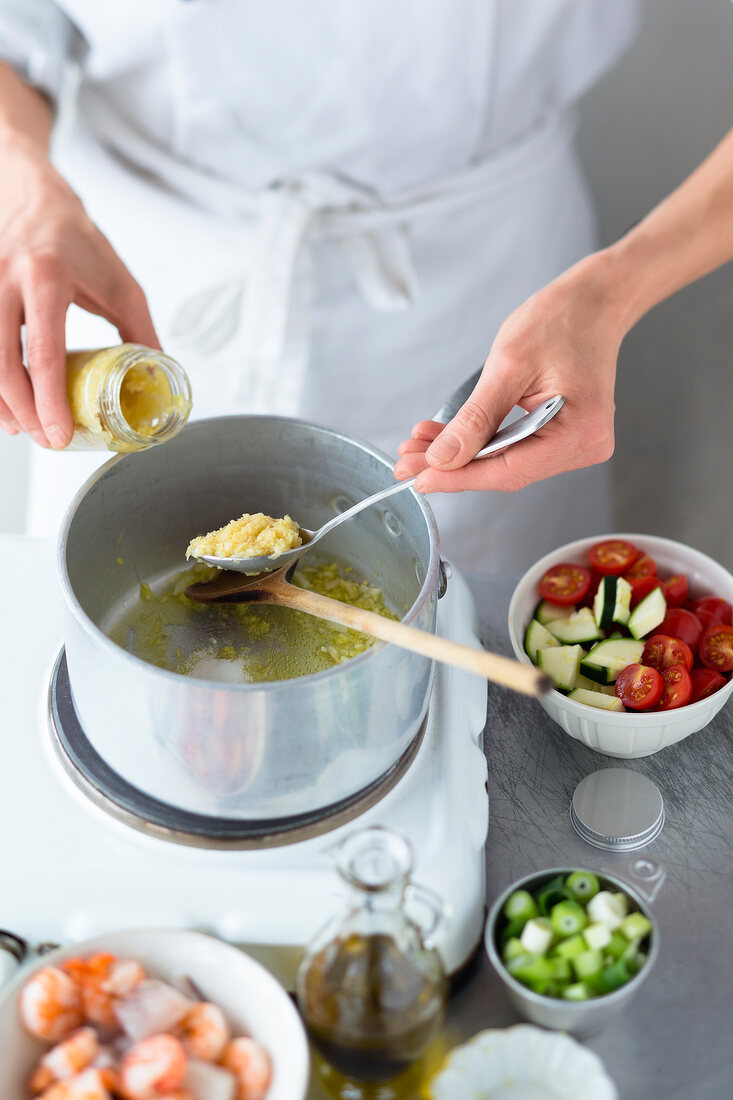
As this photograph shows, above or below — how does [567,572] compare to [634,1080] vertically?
above

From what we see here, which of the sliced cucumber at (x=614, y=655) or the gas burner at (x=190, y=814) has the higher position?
the gas burner at (x=190, y=814)

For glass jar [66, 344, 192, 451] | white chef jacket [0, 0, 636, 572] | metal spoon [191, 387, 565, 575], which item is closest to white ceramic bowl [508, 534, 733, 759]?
metal spoon [191, 387, 565, 575]

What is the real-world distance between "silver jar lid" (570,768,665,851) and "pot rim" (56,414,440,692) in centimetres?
23

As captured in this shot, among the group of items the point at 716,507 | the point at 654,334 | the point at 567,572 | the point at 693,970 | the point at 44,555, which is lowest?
the point at 716,507

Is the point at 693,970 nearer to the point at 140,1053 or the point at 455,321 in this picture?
the point at 140,1053

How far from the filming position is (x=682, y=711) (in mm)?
774

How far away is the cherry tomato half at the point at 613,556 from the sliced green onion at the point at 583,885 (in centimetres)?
33

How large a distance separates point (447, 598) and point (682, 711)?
0.24 m

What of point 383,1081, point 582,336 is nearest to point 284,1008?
point 383,1081

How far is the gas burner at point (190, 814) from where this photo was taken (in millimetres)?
703

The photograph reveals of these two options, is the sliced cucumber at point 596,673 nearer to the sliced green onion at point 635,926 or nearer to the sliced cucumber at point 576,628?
the sliced cucumber at point 576,628

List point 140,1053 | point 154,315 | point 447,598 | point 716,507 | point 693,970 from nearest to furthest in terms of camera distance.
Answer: point 140,1053, point 693,970, point 447,598, point 154,315, point 716,507

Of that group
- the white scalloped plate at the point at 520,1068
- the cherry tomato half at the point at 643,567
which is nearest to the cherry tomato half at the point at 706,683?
the cherry tomato half at the point at 643,567

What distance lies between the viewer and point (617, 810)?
0.80 m
